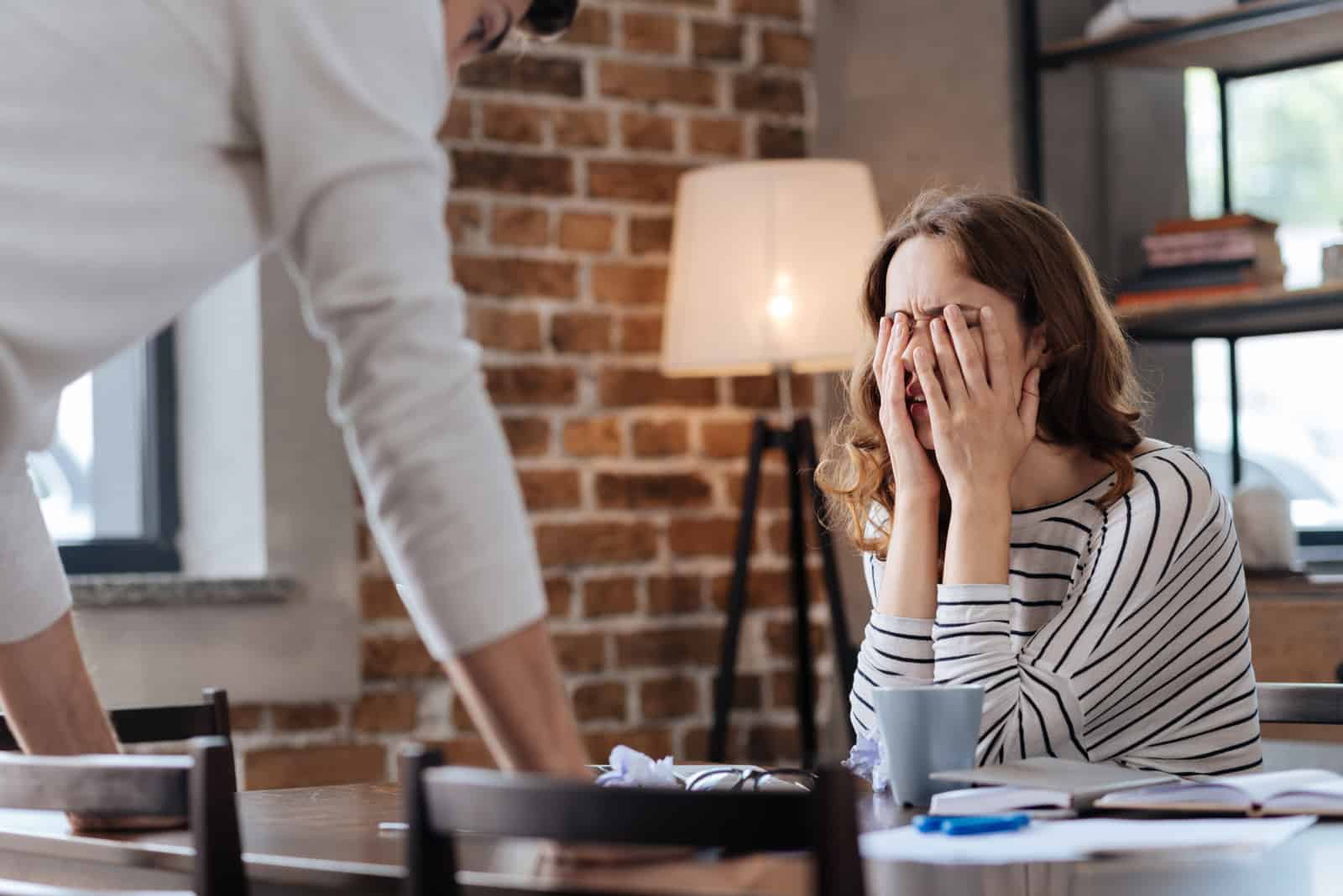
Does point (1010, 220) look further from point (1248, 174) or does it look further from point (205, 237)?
point (1248, 174)

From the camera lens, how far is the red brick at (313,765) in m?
2.59

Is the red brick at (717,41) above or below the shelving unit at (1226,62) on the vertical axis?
above

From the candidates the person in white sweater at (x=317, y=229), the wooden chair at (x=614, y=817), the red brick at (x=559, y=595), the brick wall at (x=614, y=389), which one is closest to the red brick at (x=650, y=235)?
the brick wall at (x=614, y=389)

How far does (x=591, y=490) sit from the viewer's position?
115 inches

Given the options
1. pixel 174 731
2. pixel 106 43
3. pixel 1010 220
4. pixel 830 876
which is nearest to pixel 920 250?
pixel 1010 220

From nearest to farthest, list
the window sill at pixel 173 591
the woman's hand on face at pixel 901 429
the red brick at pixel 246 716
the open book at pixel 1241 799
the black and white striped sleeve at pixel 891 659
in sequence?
1. the open book at pixel 1241 799
2. the black and white striped sleeve at pixel 891 659
3. the woman's hand on face at pixel 901 429
4. the window sill at pixel 173 591
5. the red brick at pixel 246 716

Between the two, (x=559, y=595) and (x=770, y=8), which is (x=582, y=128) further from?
(x=559, y=595)

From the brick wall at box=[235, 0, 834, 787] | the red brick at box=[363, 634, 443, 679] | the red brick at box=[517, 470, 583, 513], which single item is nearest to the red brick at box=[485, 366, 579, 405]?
the brick wall at box=[235, 0, 834, 787]

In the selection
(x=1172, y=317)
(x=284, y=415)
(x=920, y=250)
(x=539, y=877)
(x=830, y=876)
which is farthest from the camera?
(x=1172, y=317)

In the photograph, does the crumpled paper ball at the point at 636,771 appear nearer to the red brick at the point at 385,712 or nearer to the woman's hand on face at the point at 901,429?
the woman's hand on face at the point at 901,429

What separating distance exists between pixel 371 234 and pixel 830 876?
1.23ft

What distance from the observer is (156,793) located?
834mm

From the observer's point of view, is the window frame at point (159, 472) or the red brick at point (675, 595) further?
the red brick at point (675, 595)

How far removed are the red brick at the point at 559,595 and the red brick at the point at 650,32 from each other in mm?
958
